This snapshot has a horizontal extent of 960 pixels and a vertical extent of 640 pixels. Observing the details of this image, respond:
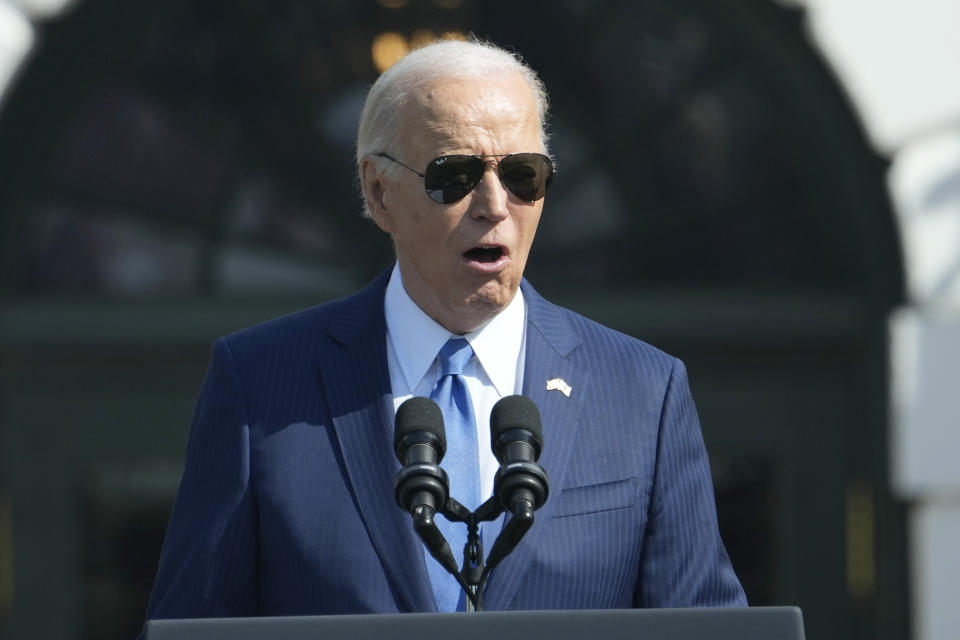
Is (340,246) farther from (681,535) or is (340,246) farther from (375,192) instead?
(681,535)

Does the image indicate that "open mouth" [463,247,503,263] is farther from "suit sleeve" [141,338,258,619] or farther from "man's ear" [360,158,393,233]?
"suit sleeve" [141,338,258,619]

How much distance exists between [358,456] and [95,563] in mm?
4100

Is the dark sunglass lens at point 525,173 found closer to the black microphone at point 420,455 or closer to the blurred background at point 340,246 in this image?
the black microphone at point 420,455

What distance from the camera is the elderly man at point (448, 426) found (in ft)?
7.02

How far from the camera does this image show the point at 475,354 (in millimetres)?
2311

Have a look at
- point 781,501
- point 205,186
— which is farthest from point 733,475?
point 205,186

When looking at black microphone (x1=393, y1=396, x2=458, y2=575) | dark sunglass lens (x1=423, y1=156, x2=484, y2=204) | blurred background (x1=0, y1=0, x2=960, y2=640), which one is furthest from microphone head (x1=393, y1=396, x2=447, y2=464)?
blurred background (x1=0, y1=0, x2=960, y2=640)

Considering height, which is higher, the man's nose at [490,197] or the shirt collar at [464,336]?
the man's nose at [490,197]

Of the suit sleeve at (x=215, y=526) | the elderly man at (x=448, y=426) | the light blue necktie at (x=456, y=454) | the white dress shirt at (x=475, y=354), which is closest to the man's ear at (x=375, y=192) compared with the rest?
the elderly man at (x=448, y=426)

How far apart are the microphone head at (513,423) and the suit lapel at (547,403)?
30 cm

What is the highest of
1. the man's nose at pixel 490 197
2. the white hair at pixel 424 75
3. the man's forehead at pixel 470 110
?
the white hair at pixel 424 75

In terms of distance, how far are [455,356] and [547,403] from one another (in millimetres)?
154

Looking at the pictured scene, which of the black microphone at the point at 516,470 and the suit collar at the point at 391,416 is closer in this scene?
the black microphone at the point at 516,470

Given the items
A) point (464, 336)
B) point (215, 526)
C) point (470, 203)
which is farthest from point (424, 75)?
point (215, 526)
